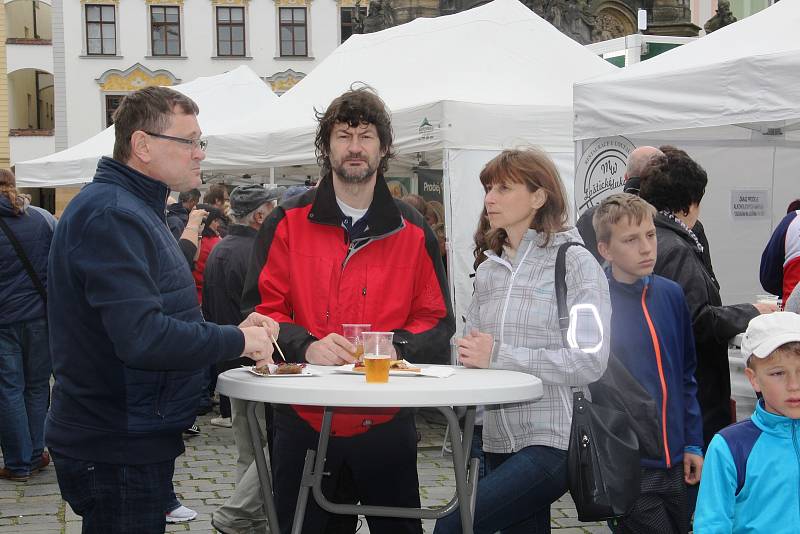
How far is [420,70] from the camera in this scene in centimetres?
912

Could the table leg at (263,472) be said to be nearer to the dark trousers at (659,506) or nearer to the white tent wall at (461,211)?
the dark trousers at (659,506)

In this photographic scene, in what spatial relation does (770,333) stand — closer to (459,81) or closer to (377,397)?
(377,397)

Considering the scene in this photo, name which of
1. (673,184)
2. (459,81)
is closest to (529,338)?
(673,184)

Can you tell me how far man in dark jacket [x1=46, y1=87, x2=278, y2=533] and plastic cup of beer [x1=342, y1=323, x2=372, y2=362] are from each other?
0.96 feet

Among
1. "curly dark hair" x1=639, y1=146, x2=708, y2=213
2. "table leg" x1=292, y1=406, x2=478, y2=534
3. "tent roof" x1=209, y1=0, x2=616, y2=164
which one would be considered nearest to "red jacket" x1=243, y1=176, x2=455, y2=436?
"table leg" x1=292, y1=406, x2=478, y2=534

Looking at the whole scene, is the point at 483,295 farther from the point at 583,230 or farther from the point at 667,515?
the point at 583,230

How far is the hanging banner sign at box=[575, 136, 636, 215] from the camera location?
273 inches

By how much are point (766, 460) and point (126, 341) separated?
1742mm

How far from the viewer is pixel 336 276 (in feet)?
11.5

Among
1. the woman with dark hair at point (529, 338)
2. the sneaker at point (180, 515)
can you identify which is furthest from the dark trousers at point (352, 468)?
the sneaker at point (180, 515)

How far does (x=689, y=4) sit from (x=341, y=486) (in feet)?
134

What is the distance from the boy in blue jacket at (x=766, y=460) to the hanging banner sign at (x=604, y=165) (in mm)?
4079

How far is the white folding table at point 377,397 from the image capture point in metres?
2.67

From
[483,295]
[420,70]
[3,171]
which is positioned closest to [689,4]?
[420,70]
